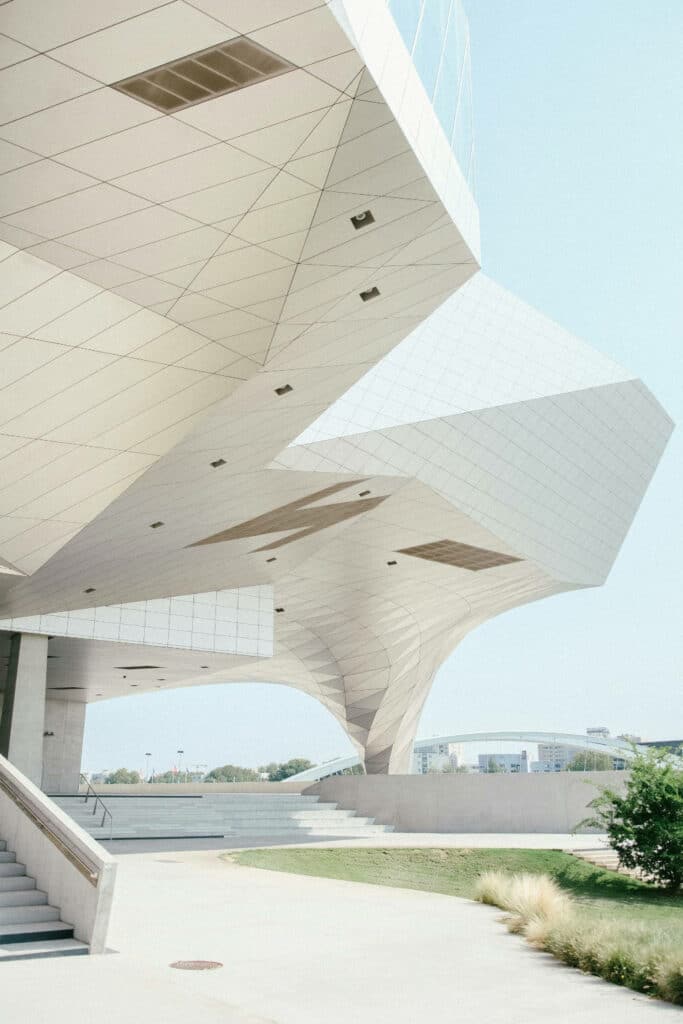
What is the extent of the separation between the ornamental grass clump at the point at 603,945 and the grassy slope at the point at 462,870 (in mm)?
5701

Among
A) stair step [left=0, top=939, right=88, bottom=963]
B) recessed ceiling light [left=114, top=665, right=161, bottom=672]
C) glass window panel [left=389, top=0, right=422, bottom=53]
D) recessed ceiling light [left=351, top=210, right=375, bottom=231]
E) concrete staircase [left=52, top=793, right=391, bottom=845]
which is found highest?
glass window panel [left=389, top=0, right=422, bottom=53]

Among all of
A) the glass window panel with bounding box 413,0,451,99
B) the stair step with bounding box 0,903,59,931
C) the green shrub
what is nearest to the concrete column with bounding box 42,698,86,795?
the green shrub

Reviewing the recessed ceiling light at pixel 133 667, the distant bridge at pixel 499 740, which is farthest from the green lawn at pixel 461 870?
the distant bridge at pixel 499 740

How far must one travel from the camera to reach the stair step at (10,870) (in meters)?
11.2

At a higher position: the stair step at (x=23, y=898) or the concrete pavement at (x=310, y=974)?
the stair step at (x=23, y=898)

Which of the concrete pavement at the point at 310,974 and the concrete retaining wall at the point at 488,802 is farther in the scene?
the concrete retaining wall at the point at 488,802

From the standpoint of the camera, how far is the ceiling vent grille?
8453 mm

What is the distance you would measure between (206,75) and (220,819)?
1094 inches

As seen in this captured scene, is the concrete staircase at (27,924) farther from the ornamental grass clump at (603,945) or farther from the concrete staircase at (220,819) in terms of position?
the concrete staircase at (220,819)

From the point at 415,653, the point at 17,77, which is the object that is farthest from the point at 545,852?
the point at 415,653

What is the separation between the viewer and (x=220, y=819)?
31.4 m

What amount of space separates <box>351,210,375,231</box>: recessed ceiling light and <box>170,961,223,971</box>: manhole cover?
8799mm

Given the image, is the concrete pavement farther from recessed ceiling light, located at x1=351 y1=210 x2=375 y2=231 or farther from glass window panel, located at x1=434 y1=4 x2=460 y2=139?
glass window panel, located at x1=434 y1=4 x2=460 y2=139

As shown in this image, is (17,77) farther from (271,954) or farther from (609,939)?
(609,939)
